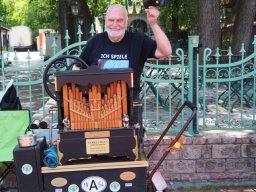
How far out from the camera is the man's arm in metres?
3.00

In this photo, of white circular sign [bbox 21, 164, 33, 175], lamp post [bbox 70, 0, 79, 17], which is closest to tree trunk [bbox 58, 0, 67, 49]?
lamp post [bbox 70, 0, 79, 17]

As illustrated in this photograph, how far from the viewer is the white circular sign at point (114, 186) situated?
9.24 feet

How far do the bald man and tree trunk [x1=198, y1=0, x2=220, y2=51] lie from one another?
6810mm

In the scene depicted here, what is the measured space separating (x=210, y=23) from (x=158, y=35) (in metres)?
7.09

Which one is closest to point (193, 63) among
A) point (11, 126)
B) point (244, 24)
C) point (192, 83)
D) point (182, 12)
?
point (192, 83)

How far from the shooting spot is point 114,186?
2.82m

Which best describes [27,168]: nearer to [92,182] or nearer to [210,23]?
[92,182]

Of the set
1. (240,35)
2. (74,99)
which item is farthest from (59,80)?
(240,35)

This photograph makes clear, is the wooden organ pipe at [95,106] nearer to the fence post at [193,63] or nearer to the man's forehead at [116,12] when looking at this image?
the man's forehead at [116,12]

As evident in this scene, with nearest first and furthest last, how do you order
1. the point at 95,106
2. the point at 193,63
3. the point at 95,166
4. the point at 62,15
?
the point at 95,106
the point at 95,166
the point at 193,63
the point at 62,15

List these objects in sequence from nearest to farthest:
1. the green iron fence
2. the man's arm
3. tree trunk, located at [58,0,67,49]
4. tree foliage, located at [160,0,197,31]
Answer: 1. the man's arm
2. the green iron fence
3. tree trunk, located at [58,0,67,49]
4. tree foliage, located at [160,0,197,31]

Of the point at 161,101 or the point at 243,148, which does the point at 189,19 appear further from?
the point at 243,148

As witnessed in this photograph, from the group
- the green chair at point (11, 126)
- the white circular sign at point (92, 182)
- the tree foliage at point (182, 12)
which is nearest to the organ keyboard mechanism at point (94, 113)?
the white circular sign at point (92, 182)

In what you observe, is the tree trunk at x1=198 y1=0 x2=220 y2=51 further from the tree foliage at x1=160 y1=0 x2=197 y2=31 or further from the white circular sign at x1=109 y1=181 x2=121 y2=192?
the tree foliage at x1=160 y1=0 x2=197 y2=31
